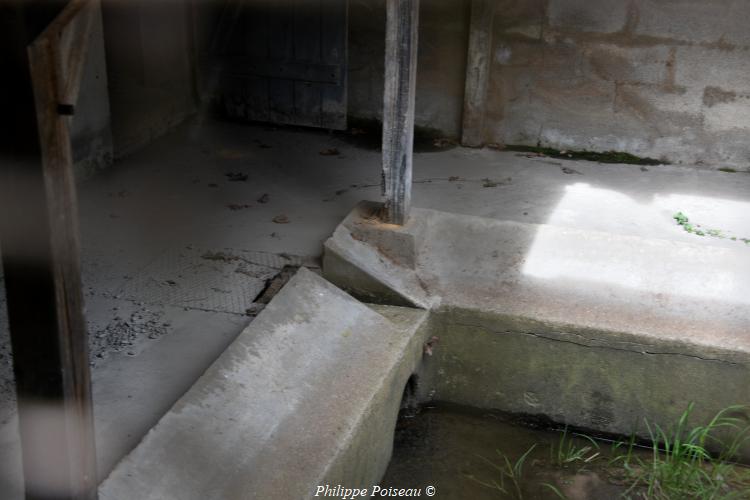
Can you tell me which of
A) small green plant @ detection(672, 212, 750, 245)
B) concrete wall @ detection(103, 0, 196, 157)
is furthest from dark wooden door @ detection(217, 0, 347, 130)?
small green plant @ detection(672, 212, 750, 245)

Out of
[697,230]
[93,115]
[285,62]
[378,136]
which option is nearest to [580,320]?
[697,230]

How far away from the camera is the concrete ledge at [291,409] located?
3379 mm

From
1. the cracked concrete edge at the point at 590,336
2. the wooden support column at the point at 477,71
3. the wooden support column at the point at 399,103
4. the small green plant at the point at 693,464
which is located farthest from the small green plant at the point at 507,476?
the wooden support column at the point at 477,71

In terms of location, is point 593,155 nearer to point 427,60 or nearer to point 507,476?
point 427,60

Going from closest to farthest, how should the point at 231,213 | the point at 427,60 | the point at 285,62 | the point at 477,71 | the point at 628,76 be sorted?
the point at 231,213 < the point at 628,76 < the point at 477,71 < the point at 427,60 < the point at 285,62

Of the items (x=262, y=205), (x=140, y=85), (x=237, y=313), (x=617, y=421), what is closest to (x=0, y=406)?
(x=237, y=313)

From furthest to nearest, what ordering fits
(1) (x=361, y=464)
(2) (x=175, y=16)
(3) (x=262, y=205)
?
1. (2) (x=175, y=16)
2. (3) (x=262, y=205)
3. (1) (x=361, y=464)

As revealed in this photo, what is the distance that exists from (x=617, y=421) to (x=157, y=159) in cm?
426

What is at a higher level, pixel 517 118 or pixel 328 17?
pixel 328 17

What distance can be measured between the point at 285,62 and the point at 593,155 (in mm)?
2981

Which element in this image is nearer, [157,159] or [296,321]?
[296,321]

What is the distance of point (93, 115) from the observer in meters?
6.57

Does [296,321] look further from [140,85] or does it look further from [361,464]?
[140,85]

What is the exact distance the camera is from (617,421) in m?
5.02
